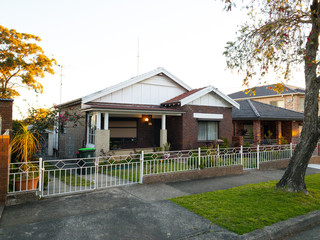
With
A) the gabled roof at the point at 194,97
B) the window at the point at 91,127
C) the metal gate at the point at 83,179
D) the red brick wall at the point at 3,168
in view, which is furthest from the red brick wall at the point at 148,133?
the red brick wall at the point at 3,168

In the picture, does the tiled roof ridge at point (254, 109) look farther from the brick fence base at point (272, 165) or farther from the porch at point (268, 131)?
the brick fence base at point (272, 165)

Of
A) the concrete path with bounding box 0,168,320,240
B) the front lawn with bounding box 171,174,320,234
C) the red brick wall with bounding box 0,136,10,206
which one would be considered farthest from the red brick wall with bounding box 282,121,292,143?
the red brick wall with bounding box 0,136,10,206

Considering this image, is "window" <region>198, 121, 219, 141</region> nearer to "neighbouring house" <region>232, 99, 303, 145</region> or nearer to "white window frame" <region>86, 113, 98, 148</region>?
"neighbouring house" <region>232, 99, 303, 145</region>

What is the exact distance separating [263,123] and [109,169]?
16.4 metres

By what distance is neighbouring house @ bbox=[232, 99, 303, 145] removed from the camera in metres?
18.9

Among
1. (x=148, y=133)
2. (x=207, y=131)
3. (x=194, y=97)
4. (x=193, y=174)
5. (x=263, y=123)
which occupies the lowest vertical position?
(x=193, y=174)

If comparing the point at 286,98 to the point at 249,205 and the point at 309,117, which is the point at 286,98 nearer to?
the point at 309,117

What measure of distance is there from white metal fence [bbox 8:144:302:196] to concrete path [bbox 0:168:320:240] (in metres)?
0.59

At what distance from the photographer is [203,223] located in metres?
4.90

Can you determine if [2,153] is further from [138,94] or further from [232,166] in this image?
[138,94]

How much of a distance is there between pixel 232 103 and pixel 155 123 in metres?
5.67

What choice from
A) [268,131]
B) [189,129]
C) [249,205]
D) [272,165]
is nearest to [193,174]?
[249,205]

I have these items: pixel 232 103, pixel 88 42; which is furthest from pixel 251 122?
pixel 88 42

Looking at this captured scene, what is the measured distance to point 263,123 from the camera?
21.5 metres
